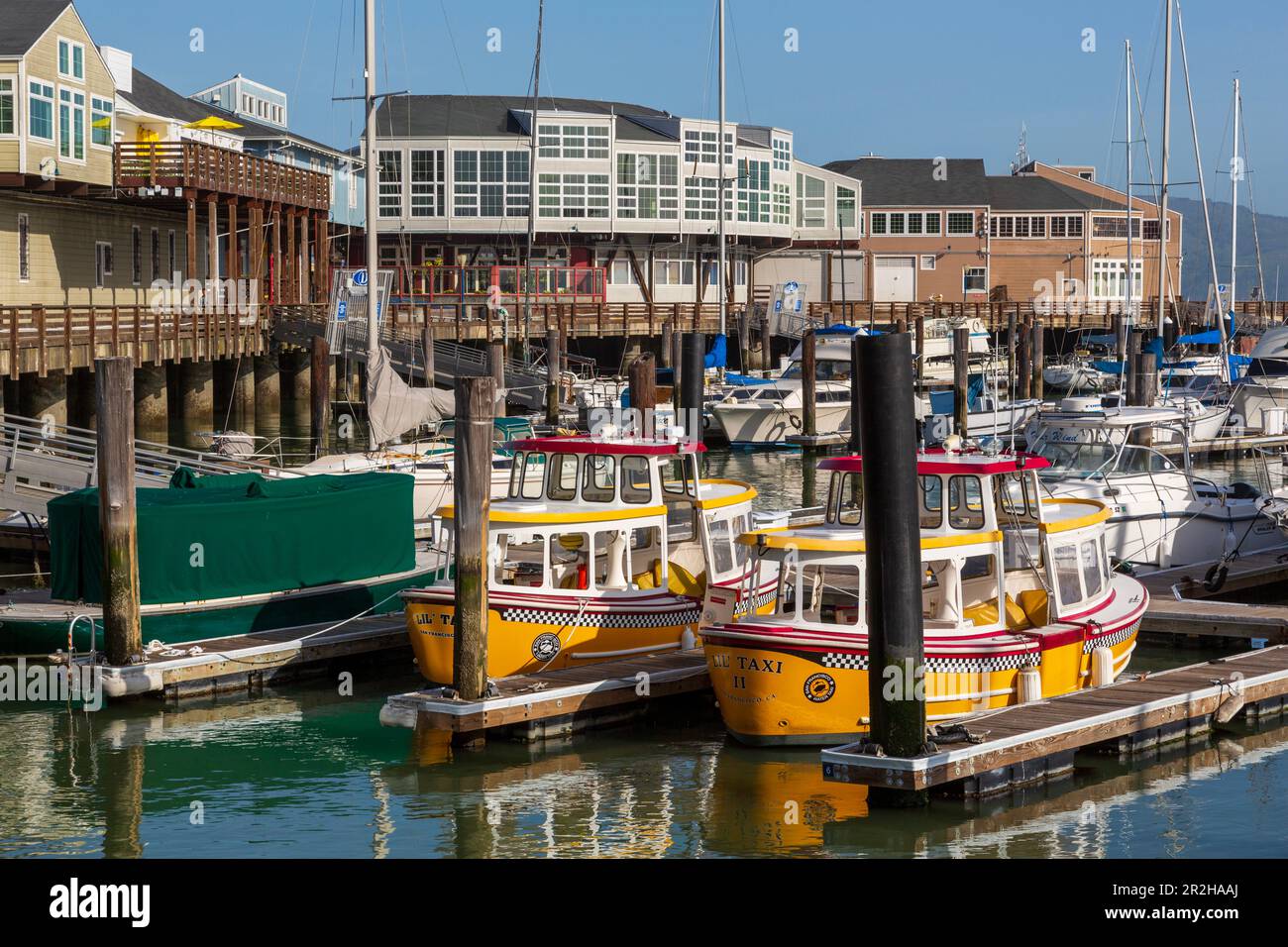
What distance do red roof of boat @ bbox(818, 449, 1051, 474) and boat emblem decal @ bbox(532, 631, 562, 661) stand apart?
11.7 feet

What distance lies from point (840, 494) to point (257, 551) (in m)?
7.41

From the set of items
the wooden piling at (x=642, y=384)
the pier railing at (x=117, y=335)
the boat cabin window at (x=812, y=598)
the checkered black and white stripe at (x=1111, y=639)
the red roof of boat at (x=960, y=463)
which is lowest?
the checkered black and white stripe at (x=1111, y=639)

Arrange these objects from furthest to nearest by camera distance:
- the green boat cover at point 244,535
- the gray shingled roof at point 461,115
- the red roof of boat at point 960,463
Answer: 1. the gray shingled roof at point 461,115
2. the green boat cover at point 244,535
3. the red roof of boat at point 960,463

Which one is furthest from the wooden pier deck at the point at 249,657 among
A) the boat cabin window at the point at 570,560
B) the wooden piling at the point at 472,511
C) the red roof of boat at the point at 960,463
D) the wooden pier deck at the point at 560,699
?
the red roof of boat at the point at 960,463

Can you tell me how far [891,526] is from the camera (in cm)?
1444

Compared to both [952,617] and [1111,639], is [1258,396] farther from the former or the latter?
[952,617]

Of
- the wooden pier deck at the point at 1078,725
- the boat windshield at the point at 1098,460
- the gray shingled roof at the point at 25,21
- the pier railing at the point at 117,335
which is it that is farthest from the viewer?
the gray shingled roof at the point at 25,21

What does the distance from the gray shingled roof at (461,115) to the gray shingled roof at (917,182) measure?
16.9 meters

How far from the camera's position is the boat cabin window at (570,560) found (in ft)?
67.5

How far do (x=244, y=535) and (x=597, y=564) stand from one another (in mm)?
4415

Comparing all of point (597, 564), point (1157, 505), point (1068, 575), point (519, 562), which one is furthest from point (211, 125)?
point (1068, 575)

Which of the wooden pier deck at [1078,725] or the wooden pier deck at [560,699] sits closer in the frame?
the wooden pier deck at [1078,725]

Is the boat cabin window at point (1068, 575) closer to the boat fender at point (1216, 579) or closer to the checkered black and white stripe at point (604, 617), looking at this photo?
the checkered black and white stripe at point (604, 617)
